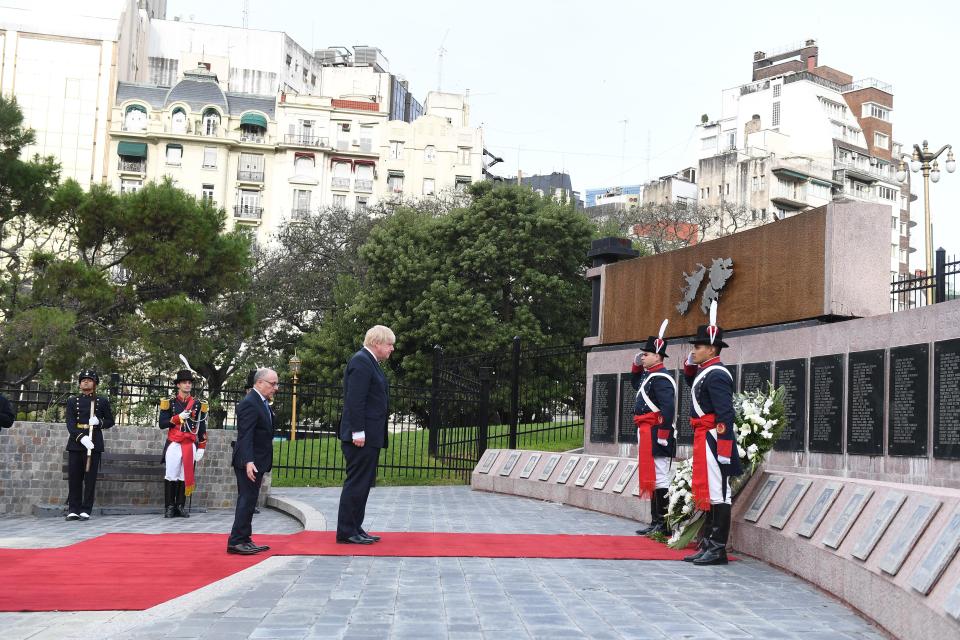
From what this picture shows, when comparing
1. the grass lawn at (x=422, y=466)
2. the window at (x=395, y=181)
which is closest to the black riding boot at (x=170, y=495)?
the grass lawn at (x=422, y=466)

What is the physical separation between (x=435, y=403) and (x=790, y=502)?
11083mm

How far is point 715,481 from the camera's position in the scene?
27.7 feet

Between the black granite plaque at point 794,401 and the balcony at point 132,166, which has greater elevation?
the balcony at point 132,166

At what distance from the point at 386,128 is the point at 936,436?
63228mm

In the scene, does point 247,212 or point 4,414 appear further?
point 247,212

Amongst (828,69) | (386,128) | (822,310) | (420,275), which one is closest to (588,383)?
(822,310)

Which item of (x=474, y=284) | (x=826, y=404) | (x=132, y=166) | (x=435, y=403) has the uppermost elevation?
(x=132, y=166)

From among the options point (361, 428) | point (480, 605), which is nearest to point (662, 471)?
point (361, 428)

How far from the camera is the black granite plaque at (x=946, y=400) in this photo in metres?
10.1

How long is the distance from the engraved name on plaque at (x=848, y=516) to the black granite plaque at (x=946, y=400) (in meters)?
3.52

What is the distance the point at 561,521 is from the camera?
468 inches

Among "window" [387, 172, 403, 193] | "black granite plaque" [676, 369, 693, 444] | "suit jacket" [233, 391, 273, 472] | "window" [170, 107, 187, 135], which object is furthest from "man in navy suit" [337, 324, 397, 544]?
"window" [387, 172, 403, 193]

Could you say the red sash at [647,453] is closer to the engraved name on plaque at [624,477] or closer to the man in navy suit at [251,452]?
the engraved name on plaque at [624,477]

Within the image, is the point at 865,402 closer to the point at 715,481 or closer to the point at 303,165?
the point at 715,481
